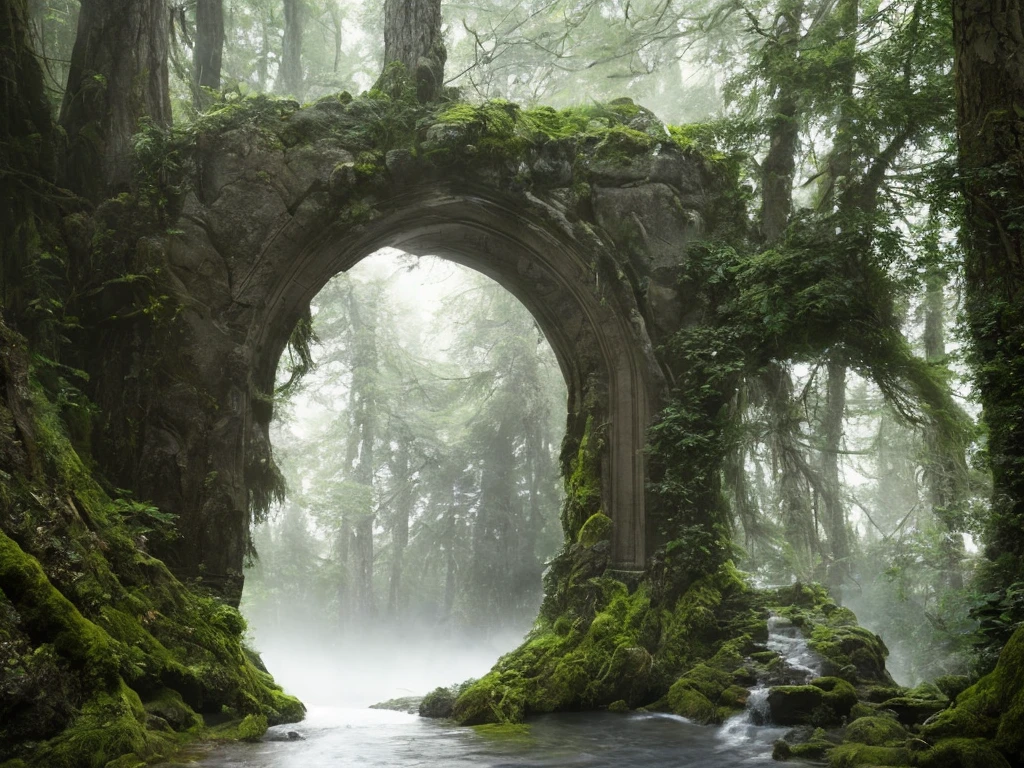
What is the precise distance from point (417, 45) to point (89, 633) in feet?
26.4

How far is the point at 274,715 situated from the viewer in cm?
706

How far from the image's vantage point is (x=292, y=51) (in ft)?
54.9

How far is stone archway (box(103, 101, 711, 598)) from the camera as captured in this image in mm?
8406

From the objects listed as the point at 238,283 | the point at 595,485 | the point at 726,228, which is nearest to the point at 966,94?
the point at 726,228

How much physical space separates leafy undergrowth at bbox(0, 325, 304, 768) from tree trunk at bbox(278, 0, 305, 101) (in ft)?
36.8

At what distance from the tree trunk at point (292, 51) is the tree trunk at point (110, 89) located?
7.45m

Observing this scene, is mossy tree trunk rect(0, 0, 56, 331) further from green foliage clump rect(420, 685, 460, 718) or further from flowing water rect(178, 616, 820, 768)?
green foliage clump rect(420, 685, 460, 718)

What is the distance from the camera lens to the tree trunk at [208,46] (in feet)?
40.5

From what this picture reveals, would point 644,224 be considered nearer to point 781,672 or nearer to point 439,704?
point 781,672

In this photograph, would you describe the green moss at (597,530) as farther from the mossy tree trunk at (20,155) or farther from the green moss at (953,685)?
the mossy tree trunk at (20,155)

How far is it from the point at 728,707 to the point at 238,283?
6.14 meters

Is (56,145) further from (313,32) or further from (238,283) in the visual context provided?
(313,32)

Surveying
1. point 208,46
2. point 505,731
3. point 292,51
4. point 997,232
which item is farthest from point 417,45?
point 505,731

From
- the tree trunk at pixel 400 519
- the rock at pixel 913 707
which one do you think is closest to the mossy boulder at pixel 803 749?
the rock at pixel 913 707
